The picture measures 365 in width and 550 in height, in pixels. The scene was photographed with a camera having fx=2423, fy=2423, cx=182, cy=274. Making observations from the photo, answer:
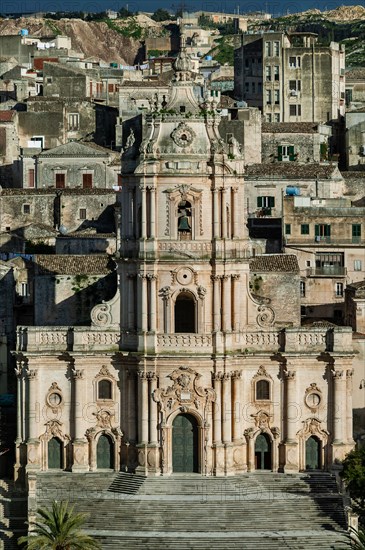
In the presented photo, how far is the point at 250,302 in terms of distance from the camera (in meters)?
85.8

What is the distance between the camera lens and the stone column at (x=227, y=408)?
280 ft

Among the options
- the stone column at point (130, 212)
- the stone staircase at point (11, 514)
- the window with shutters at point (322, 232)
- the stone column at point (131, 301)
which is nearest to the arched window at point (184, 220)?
the stone column at point (130, 212)

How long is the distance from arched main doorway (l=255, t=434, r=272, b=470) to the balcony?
17119mm

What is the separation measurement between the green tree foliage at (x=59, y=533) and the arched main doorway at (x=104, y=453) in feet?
20.4

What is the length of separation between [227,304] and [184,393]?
138 inches

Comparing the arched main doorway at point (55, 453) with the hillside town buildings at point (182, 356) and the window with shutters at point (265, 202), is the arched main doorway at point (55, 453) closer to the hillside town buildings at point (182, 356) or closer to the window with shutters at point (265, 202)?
the hillside town buildings at point (182, 356)

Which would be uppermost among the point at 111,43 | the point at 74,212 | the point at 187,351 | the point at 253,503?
the point at 111,43

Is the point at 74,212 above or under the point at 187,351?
above

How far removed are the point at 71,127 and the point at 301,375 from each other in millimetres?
49016

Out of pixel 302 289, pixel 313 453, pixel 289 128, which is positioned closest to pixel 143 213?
pixel 313 453

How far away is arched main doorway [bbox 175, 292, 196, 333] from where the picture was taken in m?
85.3

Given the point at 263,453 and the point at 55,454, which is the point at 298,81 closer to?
the point at 263,453

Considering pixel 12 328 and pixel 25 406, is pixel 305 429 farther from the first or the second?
pixel 12 328

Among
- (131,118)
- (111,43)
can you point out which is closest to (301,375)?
(131,118)
